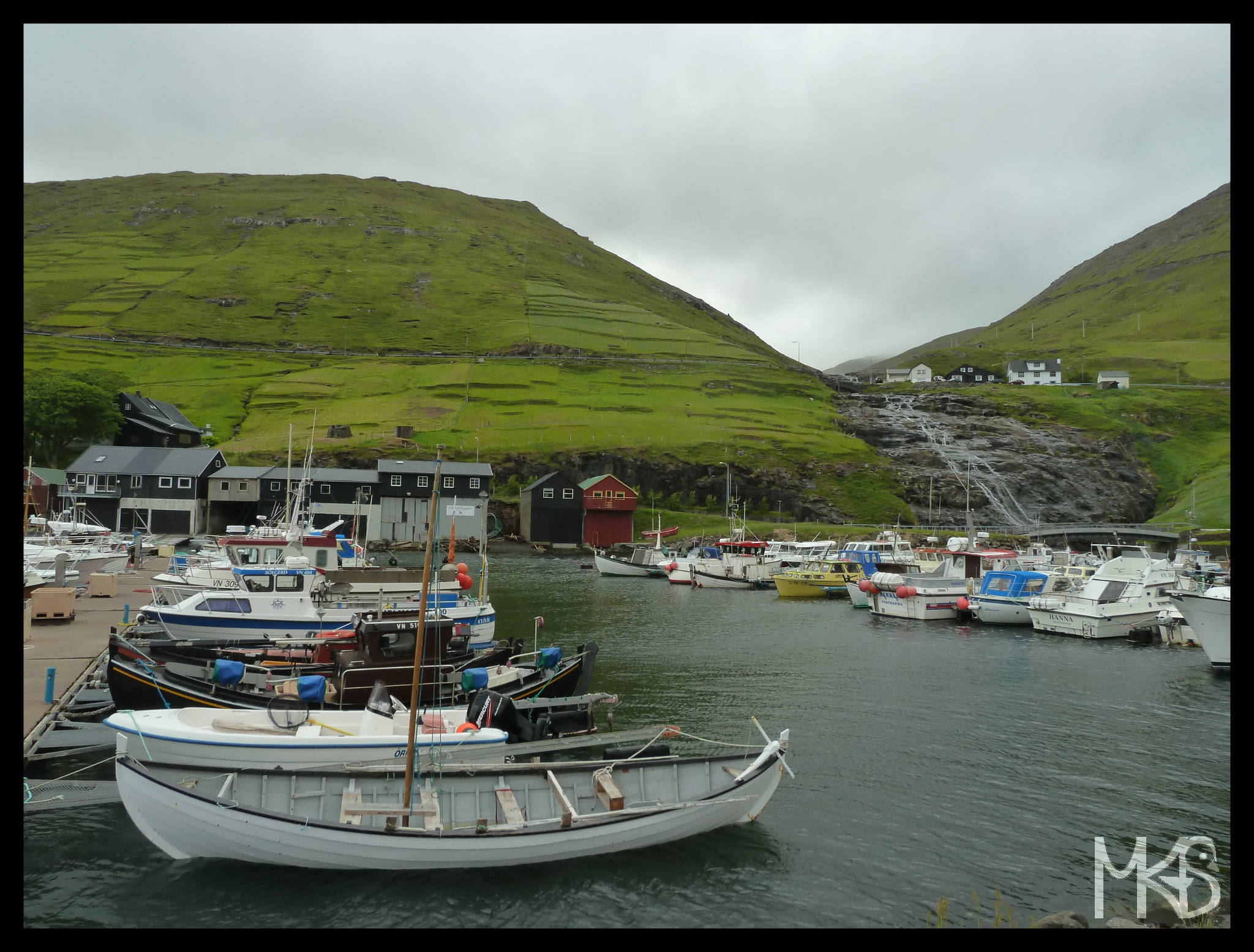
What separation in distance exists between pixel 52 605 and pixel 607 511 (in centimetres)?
7426

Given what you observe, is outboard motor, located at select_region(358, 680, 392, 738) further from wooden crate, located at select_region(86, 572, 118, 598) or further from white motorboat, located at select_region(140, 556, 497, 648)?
wooden crate, located at select_region(86, 572, 118, 598)

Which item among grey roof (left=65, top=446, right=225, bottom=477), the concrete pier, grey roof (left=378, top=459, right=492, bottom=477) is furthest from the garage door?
the concrete pier

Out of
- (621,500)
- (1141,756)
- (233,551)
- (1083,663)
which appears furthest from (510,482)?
(1141,756)

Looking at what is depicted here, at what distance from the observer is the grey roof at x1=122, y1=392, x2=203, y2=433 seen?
113188mm

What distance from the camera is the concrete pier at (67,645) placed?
2242cm

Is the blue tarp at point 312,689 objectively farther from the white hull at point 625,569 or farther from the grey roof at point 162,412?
the grey roof at point 162,412

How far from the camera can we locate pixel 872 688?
30938 mm

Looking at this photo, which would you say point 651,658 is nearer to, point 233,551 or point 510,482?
point 233,551

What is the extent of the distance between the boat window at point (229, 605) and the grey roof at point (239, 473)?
6908 centimetres

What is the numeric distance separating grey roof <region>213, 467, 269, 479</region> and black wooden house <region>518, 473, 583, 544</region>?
33723 millimetres

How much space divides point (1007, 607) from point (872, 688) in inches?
899

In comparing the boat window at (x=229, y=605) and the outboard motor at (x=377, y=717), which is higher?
the boat window at (x=229, y=605)

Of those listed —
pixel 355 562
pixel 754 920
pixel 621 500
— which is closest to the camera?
pixel 754 920

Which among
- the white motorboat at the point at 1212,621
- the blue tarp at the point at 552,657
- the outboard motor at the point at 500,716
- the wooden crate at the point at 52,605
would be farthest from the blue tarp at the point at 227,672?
the white motorboat at the point at 1212,621
